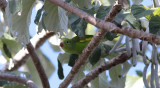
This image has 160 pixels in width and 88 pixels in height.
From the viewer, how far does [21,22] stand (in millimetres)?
1272

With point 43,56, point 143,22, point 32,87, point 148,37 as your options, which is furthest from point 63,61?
point 43,56

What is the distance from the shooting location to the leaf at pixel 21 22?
1.24m

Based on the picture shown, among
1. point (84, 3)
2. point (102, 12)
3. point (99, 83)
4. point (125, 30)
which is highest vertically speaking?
point (84, 3)

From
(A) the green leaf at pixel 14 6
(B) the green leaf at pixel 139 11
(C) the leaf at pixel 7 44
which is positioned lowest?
(B) the green leaf at pixel 139 11

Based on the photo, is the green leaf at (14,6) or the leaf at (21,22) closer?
the green leaf at (14,6)

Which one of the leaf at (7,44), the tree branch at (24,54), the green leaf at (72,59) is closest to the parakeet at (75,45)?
the green leaf at (72,59)

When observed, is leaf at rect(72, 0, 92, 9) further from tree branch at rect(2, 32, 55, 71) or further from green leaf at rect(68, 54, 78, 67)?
tree branch at rect(2, 32, 55, 71)

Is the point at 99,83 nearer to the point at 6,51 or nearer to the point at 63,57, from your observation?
the point at 63,57

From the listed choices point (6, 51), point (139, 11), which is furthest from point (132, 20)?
point (6, 51)

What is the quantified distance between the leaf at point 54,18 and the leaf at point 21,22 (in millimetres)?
72

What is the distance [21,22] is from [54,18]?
15cm

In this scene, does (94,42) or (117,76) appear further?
(117,76)

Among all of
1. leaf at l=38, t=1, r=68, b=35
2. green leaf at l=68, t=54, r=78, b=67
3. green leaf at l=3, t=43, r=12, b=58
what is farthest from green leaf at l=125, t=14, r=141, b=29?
green leaf at l=3, t=43, r=12, b=58

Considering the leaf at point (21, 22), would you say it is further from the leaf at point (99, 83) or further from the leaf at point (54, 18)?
the leaf at point (99, 83)
